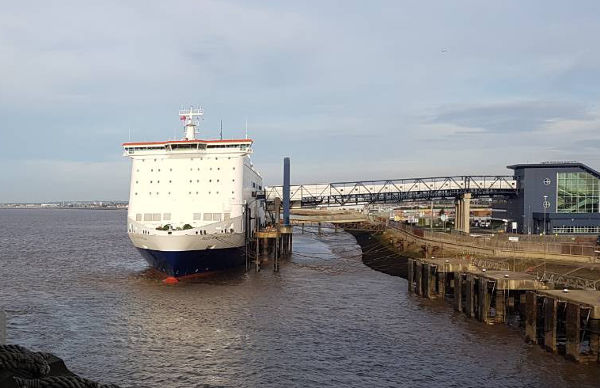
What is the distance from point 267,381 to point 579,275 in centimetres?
2089

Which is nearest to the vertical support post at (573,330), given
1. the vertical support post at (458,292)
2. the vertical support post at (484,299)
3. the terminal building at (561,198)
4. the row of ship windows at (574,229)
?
the vertical support post at (484,299)

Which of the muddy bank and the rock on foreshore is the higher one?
the rock on foreshore

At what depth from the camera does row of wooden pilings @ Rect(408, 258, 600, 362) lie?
64.5 feet

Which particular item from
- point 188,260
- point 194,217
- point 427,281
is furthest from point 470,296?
point 194,217

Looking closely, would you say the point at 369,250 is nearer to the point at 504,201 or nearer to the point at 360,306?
the point at 504,201

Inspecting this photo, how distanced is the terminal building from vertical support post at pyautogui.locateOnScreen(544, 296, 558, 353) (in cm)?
3710

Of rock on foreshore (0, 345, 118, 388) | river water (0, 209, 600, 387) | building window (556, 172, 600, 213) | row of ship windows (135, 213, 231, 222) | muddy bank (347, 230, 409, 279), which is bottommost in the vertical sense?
river water (0, 209, 600, 387)

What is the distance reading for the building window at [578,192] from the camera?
183 ft

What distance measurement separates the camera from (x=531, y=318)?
2286 centimetres

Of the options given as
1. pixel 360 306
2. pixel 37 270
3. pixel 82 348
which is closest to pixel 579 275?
pixel 360 306

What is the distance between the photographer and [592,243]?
41781 millimetres

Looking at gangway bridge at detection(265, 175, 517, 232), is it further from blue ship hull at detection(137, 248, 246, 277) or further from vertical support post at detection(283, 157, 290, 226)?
blue ship hull at detection(137, 248, 246, 277)

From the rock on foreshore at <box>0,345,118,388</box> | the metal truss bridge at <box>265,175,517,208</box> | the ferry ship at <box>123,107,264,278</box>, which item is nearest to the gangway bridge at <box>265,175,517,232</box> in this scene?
the metal truss bridge at <box>265,175,517,208</box>

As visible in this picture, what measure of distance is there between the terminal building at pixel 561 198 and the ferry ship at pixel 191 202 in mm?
31993
